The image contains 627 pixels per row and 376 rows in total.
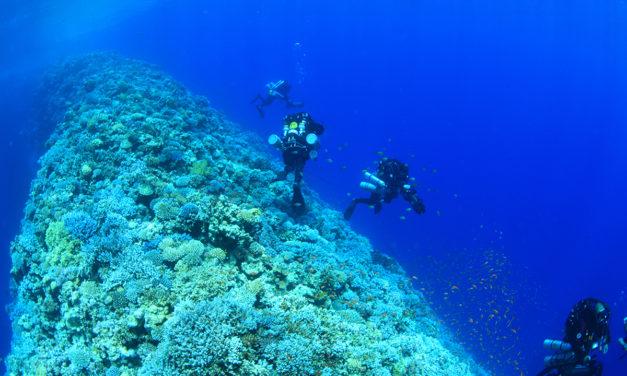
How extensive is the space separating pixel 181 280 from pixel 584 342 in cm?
770

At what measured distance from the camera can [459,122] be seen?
4321 inches

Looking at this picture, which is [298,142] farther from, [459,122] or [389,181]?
[459,122]

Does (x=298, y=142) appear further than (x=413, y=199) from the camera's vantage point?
No

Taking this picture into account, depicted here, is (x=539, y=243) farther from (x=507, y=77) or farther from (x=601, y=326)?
(x=507, y=77)

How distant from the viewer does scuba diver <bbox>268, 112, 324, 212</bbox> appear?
9.30 m

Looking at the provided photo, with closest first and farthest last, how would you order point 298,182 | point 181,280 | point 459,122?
point 181,280 → point 298,182 → point 459,122

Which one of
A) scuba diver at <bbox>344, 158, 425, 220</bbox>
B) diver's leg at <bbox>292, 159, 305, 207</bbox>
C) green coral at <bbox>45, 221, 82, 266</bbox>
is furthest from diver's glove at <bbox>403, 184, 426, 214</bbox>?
green coral at <bbox>45, 221, 82, 266</bbox>

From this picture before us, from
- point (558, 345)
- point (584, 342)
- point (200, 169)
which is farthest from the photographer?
point (200, 169)

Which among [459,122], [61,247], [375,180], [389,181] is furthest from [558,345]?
[459,122]

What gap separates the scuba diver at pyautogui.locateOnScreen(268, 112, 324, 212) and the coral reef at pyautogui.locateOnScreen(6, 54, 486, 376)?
1.32 metres

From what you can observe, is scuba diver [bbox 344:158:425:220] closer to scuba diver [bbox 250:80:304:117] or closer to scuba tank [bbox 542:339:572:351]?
scuba tank [bbox 542:339:572:351]

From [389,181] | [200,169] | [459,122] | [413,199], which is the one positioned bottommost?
[200,169]

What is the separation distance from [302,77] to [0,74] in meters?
92.6

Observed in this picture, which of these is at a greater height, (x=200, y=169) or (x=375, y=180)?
(x=375, y=180)
